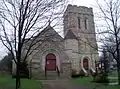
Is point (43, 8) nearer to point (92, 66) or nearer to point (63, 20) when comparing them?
point (63, 20)

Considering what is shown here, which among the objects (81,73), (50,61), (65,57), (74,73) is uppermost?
(65,57)

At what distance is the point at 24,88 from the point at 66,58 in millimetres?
17408

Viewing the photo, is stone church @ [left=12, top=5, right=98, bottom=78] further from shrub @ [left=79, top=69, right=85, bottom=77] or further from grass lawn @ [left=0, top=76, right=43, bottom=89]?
grass lawn @ [left=0, top=76, right=43, bottom=89]

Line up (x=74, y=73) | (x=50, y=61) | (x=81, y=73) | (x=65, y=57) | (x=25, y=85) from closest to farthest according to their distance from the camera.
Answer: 1. (x=25, y=85)
2. (x=65, y=57)
3. (x=74, y=73)
4. (x=50, y=61)
5. (x=81, y=73)

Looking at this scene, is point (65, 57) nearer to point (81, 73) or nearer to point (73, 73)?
point (73, 73)

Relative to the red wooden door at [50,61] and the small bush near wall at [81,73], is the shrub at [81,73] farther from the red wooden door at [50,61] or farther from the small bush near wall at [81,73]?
the red wooden door at [50,61]

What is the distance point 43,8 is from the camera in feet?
32.7

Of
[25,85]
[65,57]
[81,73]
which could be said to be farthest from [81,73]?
[25,85]

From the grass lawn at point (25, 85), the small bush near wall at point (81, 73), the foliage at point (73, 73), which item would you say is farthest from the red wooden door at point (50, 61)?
the grass lawn at point (25, 85)

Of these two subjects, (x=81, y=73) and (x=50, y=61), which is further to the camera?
(x=81, y=73)

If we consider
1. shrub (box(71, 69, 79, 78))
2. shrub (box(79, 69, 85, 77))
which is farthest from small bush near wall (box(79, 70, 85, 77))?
shrub (box(71, 69, 79, 78))

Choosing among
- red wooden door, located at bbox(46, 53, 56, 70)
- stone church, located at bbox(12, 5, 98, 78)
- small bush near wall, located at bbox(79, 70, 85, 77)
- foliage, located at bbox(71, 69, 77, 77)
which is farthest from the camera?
small bush near wall, located at bbox(79, 70, 85, 77)

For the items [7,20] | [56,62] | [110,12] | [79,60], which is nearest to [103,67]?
[110,12]

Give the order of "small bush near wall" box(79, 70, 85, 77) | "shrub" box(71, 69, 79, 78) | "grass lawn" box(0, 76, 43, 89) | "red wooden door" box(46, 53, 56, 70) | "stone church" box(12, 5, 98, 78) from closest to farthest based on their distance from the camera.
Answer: "grass lawn" box(0, 76, 43, 89) < "stone church" box(12, 5, 98, 78) < "shrub" box(71, 69, 79, 78) < "red wooden door" box(46, 53, 56, 70) < "small bush near wall" box(79, 70, 85, 77)
